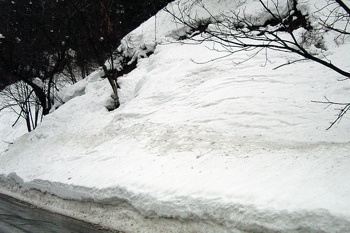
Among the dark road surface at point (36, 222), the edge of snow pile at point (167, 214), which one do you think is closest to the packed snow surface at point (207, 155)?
the edge of snow pile at point (167, 214)

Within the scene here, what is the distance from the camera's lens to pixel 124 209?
13.9ft

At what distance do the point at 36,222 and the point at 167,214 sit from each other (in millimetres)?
2786

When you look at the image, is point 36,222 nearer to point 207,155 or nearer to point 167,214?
point 167,214

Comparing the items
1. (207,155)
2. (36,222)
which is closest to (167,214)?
(207,155)

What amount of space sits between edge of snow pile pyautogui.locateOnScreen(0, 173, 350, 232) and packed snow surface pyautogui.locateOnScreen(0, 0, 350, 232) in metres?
0.01

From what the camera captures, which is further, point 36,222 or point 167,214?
point 36,222

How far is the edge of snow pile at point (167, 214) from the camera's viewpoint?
8.63 ft

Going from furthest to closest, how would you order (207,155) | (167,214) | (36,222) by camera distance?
(207,155) < (36,222) < (167,214)

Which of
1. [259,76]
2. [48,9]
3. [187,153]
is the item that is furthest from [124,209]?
[48,9]

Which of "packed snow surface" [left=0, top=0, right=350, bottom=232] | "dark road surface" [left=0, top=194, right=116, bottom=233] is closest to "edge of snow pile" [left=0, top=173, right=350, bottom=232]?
"packed snow surface" [left=0, top=0, right=350, bottom=232]

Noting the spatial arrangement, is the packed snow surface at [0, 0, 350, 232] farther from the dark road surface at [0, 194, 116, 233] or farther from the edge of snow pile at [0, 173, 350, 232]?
the dark road surface at [0, 194, 116, 233]

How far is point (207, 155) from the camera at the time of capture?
479cm

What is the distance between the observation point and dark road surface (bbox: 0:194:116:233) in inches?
156

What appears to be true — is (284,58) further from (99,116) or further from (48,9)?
(48,9)
